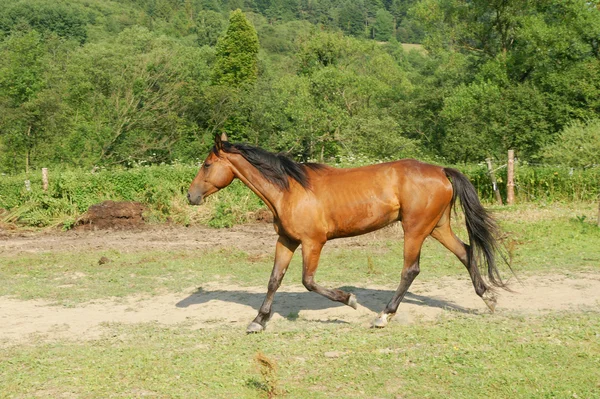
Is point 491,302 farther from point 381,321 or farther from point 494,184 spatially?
point 494,184

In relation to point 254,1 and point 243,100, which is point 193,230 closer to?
point 243,100

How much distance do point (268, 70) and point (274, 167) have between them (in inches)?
1972

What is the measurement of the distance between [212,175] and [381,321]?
8.57ft

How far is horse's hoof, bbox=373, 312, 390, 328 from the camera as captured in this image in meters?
7.05

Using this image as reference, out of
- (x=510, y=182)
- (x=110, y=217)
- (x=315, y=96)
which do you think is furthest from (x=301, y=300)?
(x=315, y=96)

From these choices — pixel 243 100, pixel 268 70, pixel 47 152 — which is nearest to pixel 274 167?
pixel 47 152

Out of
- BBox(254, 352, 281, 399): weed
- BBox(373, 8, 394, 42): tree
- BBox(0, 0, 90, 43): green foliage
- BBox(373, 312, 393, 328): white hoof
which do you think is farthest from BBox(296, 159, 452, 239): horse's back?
BBox(373, 8, 394, 42): tree

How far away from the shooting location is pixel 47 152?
36156mm

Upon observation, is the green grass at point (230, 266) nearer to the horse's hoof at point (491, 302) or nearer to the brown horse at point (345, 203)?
the horse's hoof at point (491, 302)

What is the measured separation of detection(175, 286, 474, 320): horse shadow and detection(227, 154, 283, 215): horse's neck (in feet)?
4.74

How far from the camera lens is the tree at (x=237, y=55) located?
53.7 meters

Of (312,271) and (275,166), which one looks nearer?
(312,271)

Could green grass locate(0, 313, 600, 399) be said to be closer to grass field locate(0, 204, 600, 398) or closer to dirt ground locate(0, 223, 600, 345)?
grass field locate(0, 204, 600, 398)

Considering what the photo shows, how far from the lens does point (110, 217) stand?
16.7 metres
